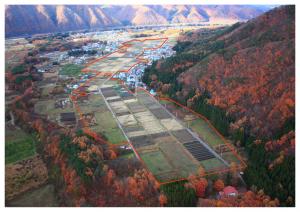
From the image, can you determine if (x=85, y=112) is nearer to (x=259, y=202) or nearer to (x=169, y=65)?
(x=169, y=65)

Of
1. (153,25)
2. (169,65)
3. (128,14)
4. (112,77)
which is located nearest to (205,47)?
(169,65)

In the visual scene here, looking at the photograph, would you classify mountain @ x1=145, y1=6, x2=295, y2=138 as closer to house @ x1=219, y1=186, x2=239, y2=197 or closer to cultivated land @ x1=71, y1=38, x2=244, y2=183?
cultivated land @ x1=71, y1=38, x2=244, y2=183

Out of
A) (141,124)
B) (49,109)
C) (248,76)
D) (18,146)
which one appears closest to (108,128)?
(141,124)

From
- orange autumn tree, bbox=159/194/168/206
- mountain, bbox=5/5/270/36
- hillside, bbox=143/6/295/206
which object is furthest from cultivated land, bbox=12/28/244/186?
mountain, bbox=5/5/270/36

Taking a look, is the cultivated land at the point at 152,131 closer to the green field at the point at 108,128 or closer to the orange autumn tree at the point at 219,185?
the green field at the point at 108,128

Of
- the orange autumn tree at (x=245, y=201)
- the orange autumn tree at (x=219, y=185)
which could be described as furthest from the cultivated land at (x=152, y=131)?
the orange autumn tree at (x=245, y=201)
